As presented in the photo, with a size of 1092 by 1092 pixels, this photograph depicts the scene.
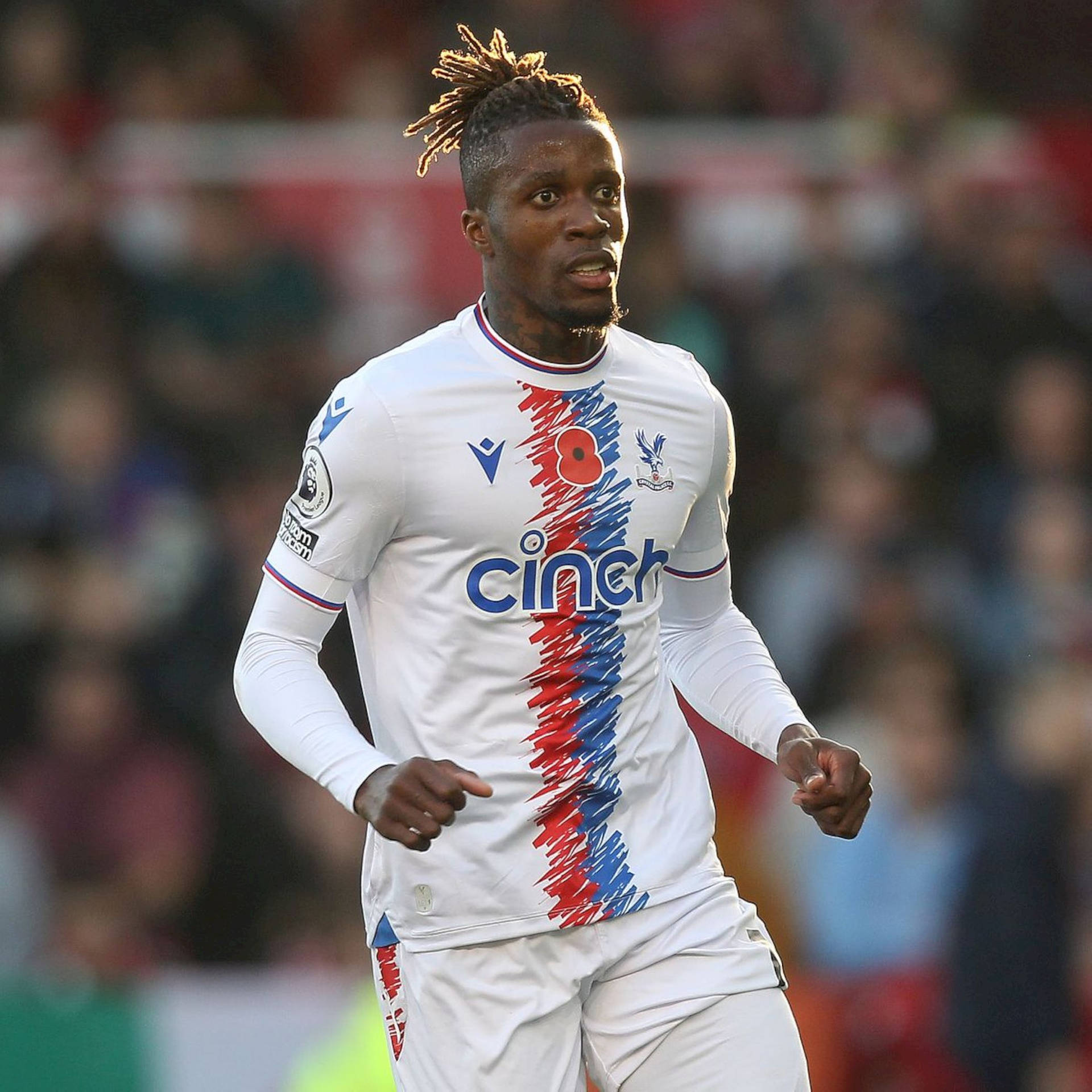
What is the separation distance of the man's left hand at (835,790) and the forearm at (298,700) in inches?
27.7

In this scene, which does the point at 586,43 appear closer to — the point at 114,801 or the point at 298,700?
the point at 114,801

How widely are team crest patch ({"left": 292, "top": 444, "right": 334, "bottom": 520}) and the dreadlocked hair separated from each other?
555 mm

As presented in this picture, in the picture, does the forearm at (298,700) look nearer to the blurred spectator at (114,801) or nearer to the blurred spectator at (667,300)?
the blurred spectator at (114,801)

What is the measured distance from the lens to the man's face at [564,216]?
3.73m

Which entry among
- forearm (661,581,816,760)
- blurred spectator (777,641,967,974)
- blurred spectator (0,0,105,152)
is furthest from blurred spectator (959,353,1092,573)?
forearm (661,581,816,760)

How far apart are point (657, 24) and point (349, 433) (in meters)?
7.40

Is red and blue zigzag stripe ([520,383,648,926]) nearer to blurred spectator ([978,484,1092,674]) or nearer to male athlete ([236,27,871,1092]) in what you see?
male athlete ([236,27,871,1092])

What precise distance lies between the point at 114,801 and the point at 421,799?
15.7 ft

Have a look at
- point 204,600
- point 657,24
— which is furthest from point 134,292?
point 657,24

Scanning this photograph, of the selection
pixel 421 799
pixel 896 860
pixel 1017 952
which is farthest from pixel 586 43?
pixel 421 799

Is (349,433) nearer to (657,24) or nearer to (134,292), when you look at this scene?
(134,292)

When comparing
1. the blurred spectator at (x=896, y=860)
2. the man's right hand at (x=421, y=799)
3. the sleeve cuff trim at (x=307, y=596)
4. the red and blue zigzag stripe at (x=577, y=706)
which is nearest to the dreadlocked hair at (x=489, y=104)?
the red and blue zigzag stripe at (x=577, y=706)

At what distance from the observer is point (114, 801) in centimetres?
787

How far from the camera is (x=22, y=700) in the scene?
322 inches
